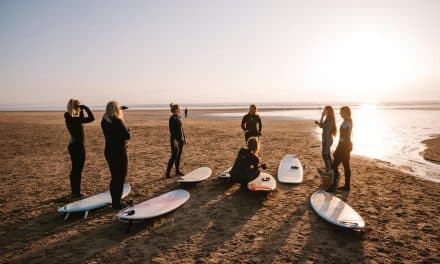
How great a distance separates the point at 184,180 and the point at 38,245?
12.8 feet

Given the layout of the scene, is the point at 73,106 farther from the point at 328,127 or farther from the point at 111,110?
the point at 328,127

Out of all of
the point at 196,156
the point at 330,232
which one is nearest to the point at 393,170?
the point at 330,232

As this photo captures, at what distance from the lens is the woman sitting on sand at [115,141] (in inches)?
229

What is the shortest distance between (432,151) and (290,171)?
28.3 feet

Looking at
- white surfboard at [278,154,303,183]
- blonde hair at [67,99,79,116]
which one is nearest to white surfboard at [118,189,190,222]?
blonde hair at [67,99,79,116]

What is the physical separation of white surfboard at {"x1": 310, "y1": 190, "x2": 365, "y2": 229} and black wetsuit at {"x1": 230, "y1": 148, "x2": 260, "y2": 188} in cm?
159

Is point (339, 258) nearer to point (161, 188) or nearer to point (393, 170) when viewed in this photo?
point (161, 188)

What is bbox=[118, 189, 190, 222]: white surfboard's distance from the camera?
219 inches

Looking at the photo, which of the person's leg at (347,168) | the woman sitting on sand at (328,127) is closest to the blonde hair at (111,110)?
the person's leg at (347,168)

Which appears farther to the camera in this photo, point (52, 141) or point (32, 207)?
point (52, 141)

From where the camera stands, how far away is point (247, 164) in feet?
23.2

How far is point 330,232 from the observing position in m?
5.52

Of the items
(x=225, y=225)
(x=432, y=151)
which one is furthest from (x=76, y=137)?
(x=432, y=151)

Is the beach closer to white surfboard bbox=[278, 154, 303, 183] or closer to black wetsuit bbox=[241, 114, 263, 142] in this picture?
white surfboard bbox=[278, 154, 303, 183]
